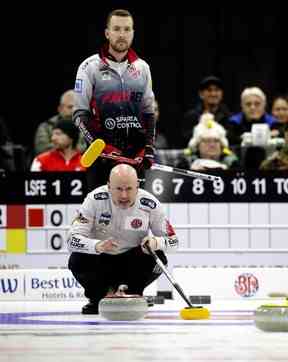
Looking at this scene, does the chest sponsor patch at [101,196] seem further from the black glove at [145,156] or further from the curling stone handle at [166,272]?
the black glove at [145,156]

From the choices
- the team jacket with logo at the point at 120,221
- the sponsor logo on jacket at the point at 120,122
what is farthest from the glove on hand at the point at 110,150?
the team jacket with logo at the point at 120,221

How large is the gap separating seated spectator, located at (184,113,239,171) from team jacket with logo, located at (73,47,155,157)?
2387mm

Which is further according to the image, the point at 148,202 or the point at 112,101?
the point at 112,101

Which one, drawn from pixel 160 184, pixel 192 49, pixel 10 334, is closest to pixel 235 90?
pixel 192 49

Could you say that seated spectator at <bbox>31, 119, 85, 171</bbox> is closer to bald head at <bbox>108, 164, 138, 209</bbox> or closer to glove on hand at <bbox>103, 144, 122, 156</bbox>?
glove on hand at <bbox>103, 144, 122, 156</bbox>

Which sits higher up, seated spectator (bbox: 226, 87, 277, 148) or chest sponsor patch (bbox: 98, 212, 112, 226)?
seated spectator (bbox: 226, 87, 277, 148)

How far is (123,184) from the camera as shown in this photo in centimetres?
868

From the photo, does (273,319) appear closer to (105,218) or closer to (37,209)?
(105,218)

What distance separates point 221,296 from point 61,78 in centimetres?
485

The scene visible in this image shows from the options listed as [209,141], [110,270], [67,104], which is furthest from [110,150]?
[67,104]

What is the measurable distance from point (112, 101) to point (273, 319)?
235 cm

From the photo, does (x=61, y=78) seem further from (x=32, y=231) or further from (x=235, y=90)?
(x=32, y=231)

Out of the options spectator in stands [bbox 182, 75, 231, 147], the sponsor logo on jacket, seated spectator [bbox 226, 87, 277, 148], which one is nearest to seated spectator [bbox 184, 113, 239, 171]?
seated spectator [bbox 226, 87, 277, 148]

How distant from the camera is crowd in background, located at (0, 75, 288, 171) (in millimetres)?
11703
